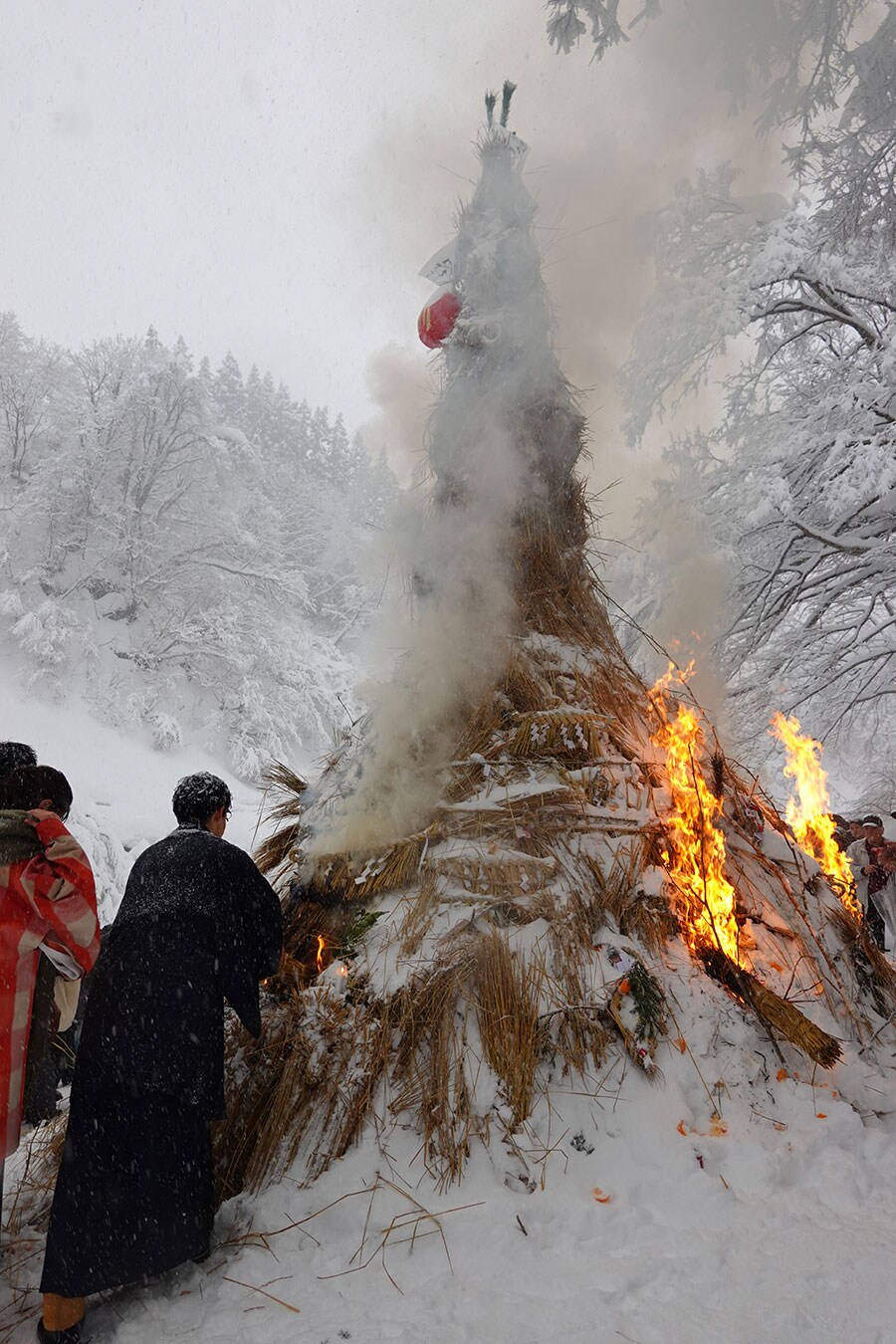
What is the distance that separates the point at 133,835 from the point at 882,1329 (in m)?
11.7

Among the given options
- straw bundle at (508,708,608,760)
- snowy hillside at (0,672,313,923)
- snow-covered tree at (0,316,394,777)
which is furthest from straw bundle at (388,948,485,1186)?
snow-covered tree at (0,316,394,777)

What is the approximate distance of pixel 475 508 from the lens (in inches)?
154

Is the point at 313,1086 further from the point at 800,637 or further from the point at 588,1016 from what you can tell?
the point at 800,637

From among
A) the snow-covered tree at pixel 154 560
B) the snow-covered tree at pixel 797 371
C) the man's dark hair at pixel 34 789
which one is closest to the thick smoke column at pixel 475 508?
the man's dark hair at pixel 34 789

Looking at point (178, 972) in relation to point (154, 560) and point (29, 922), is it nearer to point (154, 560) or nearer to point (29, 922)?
point (29, 922)

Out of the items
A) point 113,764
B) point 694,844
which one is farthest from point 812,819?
point 113,764

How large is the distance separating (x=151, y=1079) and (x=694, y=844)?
7.81 feet

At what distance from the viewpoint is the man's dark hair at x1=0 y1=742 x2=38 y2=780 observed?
8.96ft

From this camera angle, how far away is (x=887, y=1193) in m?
2.22

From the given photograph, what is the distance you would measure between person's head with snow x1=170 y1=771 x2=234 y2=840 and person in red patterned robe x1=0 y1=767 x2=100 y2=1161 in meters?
0.41

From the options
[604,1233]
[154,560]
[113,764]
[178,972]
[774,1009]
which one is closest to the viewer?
[604,1233]

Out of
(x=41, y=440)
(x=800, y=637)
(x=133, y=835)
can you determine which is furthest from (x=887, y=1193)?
(x=41, y=440)

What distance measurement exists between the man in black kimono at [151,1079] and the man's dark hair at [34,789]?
38 centimetres

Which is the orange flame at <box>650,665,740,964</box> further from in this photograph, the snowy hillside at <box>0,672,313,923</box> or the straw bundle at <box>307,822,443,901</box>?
the snowy hillside at <box>0,672,313,923</box>
